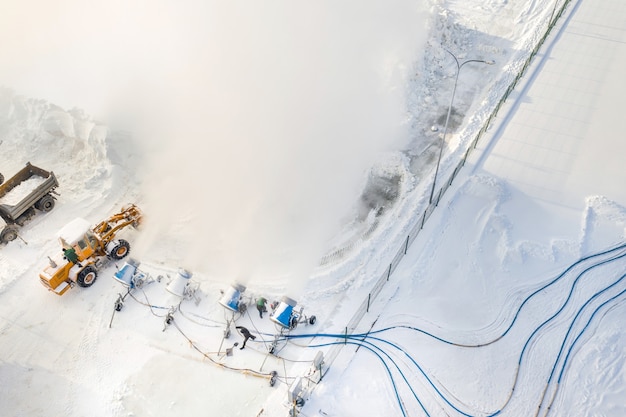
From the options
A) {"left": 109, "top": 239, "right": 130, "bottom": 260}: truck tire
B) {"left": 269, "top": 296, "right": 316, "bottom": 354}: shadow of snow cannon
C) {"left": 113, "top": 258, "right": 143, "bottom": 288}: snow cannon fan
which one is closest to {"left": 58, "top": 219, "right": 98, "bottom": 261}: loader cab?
{"left": 109, "top": 239, "right": 130, "bottom": 260}: truck tire

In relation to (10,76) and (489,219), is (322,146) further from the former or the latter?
(10,76)

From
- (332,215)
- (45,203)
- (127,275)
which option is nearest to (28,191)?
(45,203)

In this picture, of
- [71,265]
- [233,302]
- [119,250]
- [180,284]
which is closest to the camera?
[233,302]

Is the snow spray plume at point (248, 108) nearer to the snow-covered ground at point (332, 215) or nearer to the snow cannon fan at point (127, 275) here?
the snow-covered ground at point (332, 215)

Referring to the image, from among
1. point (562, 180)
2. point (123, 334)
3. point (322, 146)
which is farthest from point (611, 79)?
point (123, 334)

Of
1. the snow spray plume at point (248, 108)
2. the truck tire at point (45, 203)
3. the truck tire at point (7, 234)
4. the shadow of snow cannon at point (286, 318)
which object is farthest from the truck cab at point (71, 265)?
the shadow of snow cannon at point (286, 318)

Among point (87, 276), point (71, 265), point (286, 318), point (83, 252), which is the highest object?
point (83, 252)

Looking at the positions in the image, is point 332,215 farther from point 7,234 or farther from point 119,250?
point 7,234
